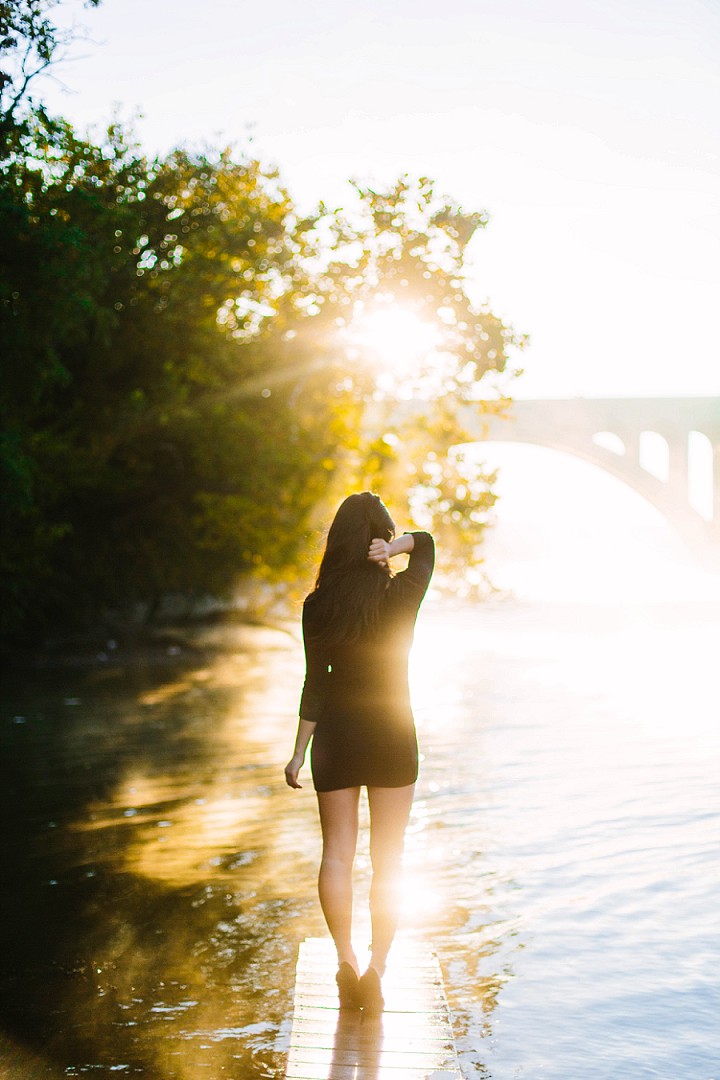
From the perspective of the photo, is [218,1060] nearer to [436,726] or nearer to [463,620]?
[436,726]

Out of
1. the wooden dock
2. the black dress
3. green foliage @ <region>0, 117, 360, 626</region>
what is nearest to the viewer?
the wooden dock

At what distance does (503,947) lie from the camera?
5.91 meters

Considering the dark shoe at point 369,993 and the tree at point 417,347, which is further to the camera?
the tree at point 417,347

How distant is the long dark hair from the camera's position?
3.82 metres

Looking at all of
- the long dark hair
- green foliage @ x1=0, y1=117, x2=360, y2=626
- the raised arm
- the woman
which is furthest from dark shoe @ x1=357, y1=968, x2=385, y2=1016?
green foliage @ x1=0, y1=117, x2=360, y2=626

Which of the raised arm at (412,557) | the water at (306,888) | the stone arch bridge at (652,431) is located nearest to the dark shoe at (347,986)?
the water at (306,888)

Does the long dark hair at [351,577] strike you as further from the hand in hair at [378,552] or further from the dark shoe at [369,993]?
the dark shoe at [369,993]

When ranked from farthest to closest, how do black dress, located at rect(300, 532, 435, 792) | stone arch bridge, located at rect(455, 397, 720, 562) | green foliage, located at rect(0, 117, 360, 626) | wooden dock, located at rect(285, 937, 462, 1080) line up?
stone arch bridge, located at rect(455, 397, 720, 562) < green foliage, located at rect(0, 117, 360, 626) < black dress, located at rect(300, 532, 435, 792) < wooden dock, located at rect(285, 937, 462, 1080)

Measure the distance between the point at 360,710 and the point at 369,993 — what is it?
2.79 feet

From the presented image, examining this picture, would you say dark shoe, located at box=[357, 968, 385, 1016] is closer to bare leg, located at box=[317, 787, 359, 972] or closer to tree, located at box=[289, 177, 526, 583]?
bare leg, located at box=[317, 787, 359, 972]

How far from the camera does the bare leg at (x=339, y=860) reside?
3.86 metres

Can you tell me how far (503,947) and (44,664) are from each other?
1610 cm

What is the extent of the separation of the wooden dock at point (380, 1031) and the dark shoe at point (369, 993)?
0.10 ft

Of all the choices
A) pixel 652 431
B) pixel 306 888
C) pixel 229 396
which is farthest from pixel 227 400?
pixel 652 431
